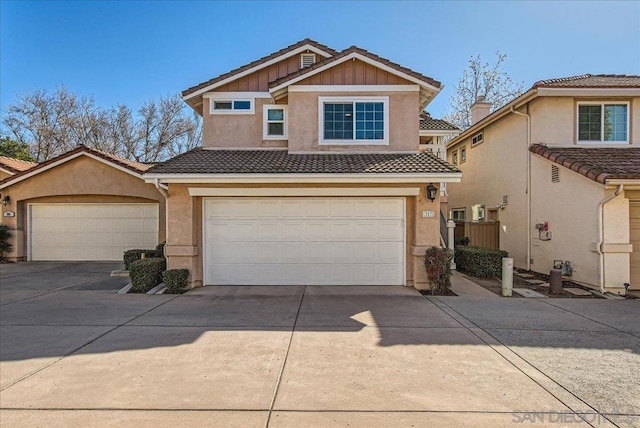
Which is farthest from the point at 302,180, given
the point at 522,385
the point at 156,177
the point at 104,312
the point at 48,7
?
the point at 48,7

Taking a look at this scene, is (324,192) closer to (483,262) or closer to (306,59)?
(306,59)

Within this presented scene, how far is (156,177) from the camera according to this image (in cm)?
913

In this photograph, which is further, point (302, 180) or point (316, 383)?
point (302, 180)

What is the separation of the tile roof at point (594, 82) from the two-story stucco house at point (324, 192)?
3899 mm

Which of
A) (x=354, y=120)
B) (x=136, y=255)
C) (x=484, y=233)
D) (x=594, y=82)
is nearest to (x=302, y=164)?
(x=354, y=120)

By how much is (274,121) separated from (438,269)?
6671 mm

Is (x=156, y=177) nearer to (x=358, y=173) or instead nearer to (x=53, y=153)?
(x=358, y=173)

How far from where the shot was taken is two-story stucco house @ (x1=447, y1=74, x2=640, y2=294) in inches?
364

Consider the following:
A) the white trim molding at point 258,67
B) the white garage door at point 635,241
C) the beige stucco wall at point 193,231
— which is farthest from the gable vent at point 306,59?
the white garage door at point 635,241

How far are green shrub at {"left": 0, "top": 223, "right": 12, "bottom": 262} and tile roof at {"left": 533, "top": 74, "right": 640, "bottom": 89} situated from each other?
19.5 metres

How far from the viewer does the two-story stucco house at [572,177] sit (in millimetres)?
9234

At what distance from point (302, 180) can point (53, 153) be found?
29.8m

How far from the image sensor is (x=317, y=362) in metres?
4.86

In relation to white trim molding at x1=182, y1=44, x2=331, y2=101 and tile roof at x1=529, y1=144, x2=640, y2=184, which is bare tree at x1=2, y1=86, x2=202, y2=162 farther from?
tile roof at x1=529, y1=144, x2=640, y2=184
